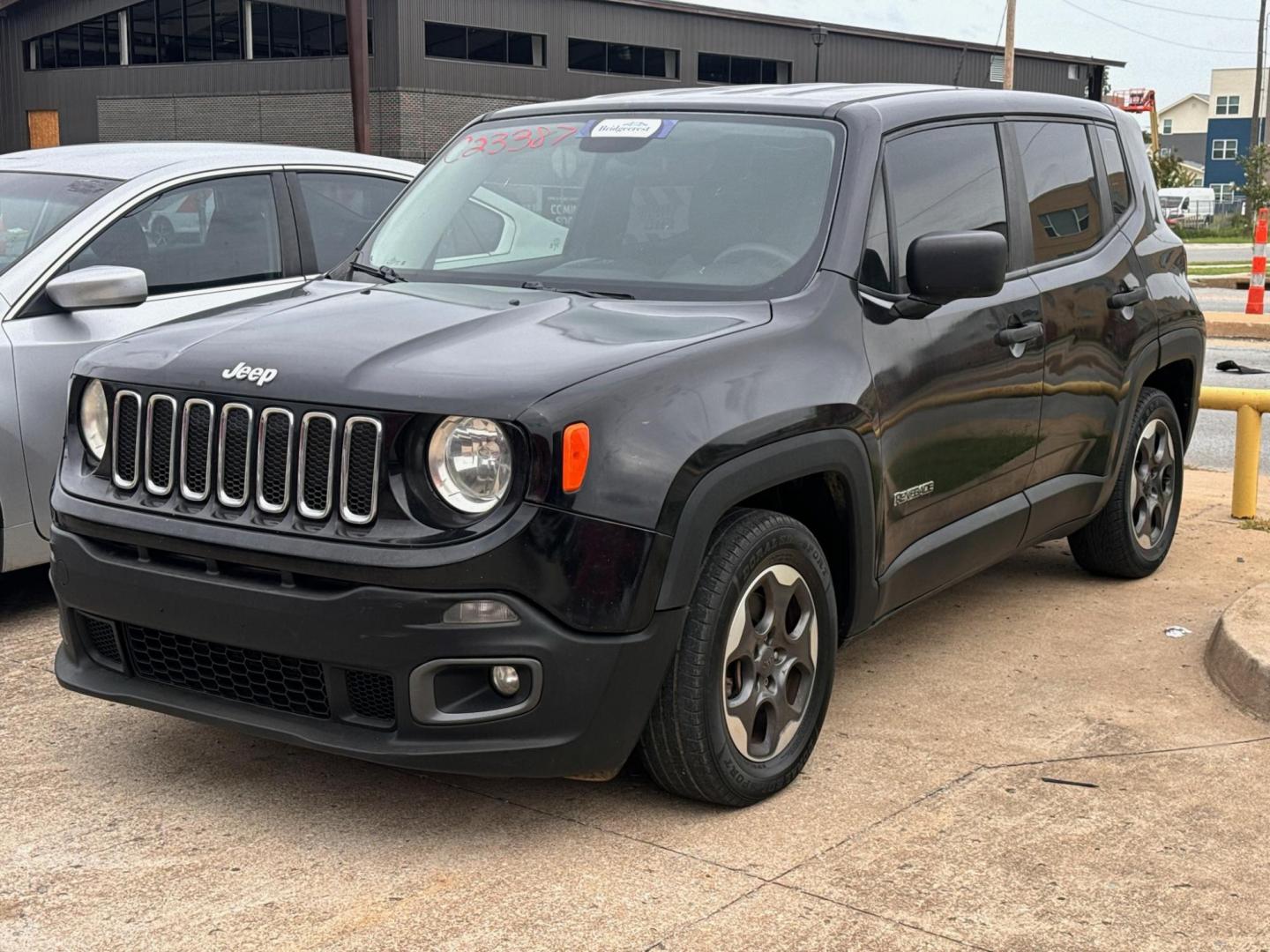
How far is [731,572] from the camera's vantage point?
3707mm

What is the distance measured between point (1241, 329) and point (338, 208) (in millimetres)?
13485

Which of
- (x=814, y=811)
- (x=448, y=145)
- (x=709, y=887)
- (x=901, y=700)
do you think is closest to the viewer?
(x=709, y=887)

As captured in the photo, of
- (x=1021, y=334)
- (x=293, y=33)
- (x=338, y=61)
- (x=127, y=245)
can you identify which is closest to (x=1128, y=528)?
(x=1021, y=334)

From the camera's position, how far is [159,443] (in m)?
3.79

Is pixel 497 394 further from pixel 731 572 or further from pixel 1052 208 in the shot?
pixel 1052 208

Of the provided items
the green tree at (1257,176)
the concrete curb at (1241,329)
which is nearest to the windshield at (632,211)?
the concrete curb at (1241,329)

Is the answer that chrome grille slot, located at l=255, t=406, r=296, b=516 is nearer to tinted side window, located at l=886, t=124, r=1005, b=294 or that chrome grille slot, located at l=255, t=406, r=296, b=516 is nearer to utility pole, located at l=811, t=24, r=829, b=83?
tinted side window, located at l=886, t=124, r=1005, b=294

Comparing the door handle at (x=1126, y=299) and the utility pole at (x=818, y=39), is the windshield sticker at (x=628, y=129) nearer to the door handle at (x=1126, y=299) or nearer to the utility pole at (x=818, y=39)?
the door handle at (x=1126, y=299)

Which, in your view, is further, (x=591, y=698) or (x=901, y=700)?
(x=901, y=700)

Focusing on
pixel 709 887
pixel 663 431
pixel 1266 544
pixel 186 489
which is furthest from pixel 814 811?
pixel 1266 544

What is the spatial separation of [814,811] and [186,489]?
1.72m

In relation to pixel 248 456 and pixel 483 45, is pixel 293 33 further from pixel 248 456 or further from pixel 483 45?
pixel 248 456

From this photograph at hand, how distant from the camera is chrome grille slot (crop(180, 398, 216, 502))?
368 cm

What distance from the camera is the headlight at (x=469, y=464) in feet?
11.3
